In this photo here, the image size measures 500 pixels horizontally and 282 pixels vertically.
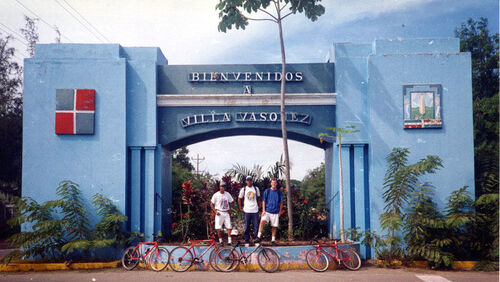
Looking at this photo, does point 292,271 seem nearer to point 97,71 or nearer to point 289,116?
point 289,116

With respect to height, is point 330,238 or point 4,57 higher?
point 4,57

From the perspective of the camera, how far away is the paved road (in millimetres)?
9453

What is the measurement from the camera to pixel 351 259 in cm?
1054

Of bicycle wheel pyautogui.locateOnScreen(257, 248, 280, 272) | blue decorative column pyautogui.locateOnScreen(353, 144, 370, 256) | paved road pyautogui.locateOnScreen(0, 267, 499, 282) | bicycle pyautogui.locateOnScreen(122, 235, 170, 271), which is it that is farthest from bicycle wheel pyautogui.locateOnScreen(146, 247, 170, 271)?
blue decorative column pyautogui.locateOnScreen(353, 144, 370, 256)

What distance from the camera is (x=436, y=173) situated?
38.1 feet

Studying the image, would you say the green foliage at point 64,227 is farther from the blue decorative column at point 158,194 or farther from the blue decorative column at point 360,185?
the blue decorative column at point 360,185

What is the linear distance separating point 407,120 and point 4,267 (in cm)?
1081

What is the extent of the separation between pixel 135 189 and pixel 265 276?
15.0 feet

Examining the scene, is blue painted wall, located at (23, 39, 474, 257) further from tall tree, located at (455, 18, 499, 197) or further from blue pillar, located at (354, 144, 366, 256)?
tall tree, located at (455, 18, 499, 197)

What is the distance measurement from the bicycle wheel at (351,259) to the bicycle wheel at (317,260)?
423mm

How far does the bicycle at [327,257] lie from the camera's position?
1034 centimetres

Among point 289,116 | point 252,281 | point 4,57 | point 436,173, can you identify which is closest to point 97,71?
point 289,116

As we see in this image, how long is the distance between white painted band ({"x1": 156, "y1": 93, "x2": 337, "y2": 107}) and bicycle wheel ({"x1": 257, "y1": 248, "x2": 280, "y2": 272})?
424cm

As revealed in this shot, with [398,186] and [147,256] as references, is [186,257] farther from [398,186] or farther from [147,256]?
[398,186]
